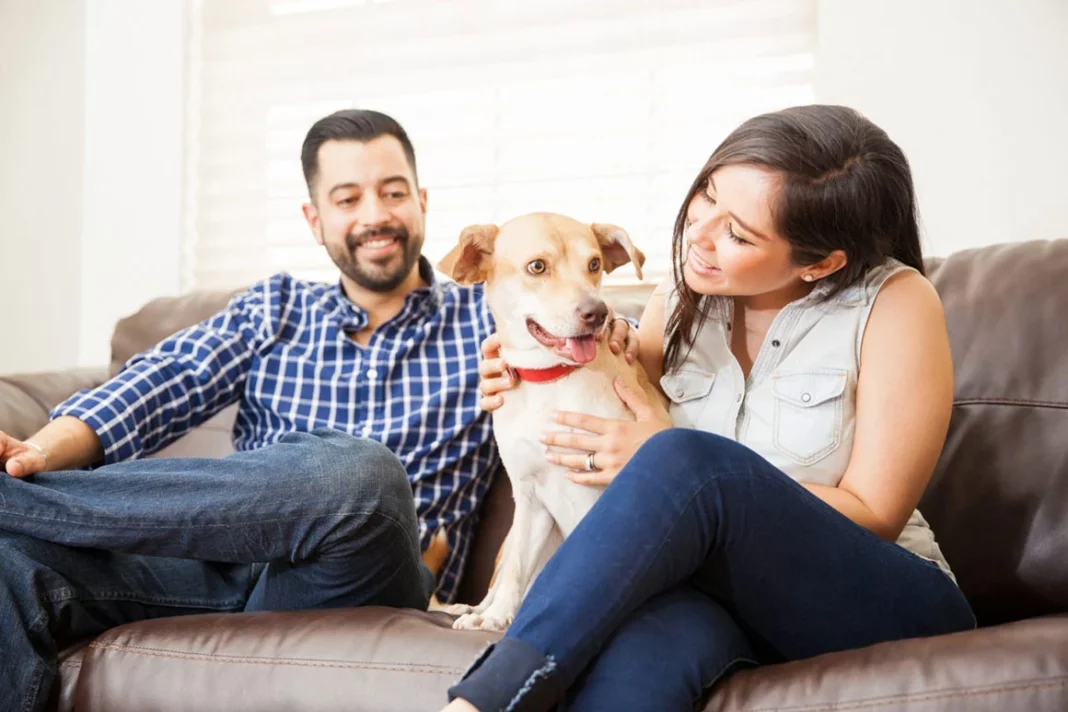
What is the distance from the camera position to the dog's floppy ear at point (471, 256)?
1.64m

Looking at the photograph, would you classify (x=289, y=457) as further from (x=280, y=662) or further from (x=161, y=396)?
(x=161, y=396)

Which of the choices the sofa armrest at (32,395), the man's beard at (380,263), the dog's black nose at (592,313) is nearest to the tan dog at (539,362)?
the dog's black nose at (592,313)

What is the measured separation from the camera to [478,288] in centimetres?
211

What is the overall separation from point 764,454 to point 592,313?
0.34 metres

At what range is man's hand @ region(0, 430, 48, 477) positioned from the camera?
150cm

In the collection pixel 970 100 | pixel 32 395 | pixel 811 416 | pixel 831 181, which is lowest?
pixel 32 395

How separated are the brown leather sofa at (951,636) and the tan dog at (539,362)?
0.68ft

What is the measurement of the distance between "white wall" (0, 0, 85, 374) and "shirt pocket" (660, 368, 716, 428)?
253 cm

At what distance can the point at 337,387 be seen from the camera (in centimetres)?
197

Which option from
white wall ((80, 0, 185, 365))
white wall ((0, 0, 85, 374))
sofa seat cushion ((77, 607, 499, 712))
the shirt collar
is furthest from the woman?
white wall ((0, 0, 85, 374))

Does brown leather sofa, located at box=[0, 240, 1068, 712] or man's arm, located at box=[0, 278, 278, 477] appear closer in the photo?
brown leather sofa, located at box=[0, 240, 1068, 712]

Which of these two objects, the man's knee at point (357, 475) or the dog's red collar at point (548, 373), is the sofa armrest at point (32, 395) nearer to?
the man's knee at point (357, 475)

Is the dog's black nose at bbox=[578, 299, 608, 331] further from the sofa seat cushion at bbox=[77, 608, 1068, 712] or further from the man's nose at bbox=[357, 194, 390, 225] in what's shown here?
the man's nose at bbox=[357, 194, 390, 225]

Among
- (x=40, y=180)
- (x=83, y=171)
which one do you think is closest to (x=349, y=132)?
(x=83, y=171)
